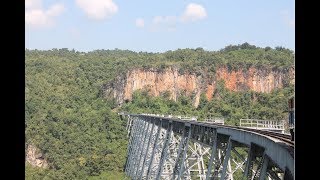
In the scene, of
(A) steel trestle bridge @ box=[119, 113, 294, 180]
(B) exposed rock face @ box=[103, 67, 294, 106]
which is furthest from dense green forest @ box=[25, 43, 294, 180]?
(A) steel trestle bridge @ box=[119, 113, 294, 180]

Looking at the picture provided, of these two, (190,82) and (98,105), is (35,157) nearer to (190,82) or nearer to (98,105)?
(98,105)

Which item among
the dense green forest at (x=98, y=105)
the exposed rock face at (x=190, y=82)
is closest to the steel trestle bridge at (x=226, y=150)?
the dense green forest at (x=98, y=105)

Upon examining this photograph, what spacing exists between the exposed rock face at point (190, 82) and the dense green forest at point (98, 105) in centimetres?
147

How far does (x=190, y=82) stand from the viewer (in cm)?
12475

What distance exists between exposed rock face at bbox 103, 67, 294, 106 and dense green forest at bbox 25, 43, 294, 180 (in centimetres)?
147

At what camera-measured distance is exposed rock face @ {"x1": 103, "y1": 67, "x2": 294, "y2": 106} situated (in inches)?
4697

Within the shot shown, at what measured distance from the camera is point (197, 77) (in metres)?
124

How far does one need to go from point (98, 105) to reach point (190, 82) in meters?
21.1

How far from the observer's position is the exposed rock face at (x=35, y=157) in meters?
95.6

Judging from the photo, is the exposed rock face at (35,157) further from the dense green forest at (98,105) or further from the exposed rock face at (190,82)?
the exposed rock face at (190,82)

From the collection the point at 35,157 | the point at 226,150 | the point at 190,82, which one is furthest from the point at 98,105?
the point at 226,150
